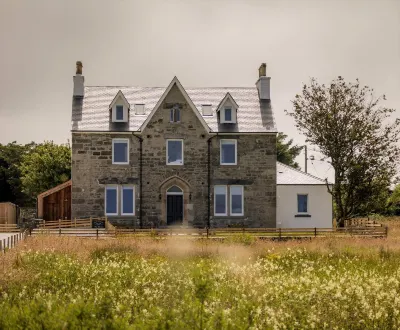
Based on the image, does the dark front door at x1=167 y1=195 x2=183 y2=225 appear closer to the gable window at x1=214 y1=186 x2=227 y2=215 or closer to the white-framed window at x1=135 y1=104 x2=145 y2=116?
the gable window at x1=214 y1=186 x2=227 y2=215

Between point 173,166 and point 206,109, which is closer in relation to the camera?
point 173,166

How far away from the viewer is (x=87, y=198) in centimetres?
4091

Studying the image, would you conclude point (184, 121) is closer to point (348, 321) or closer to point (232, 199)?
point (232, 199)

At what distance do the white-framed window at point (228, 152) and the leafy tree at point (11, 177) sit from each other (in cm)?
4236

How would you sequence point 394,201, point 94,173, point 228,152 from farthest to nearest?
point 394,201
point 228,152
point 94,173

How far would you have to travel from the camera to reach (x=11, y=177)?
8081 cm

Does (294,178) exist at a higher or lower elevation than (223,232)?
higher

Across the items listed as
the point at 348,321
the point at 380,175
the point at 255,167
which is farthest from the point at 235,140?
the point at 348,321

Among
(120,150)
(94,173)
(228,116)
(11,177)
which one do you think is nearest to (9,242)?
(94,173)

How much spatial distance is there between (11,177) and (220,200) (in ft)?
153

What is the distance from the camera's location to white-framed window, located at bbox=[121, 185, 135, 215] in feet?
135

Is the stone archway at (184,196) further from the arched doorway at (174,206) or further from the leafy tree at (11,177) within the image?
the leafy tree at (11,177)

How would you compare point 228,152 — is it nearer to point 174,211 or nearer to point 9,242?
point 174,211

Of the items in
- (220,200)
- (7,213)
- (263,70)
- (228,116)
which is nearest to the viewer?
(220,200)
